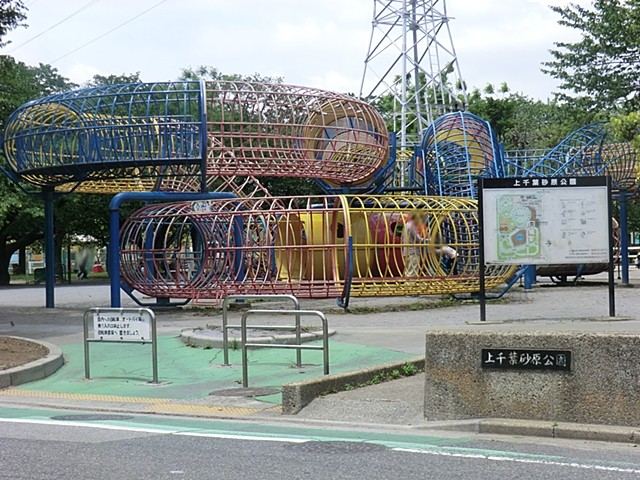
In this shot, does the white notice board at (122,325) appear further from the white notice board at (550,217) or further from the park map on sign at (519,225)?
the park map on sign at (519,225)

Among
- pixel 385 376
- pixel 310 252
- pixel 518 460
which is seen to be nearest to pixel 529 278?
pixel 310 252

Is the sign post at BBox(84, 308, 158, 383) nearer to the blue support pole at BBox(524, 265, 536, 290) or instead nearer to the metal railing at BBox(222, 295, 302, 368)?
the metal railing at BBox(222, 295, 302, 368)

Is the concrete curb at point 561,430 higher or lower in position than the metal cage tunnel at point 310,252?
lower

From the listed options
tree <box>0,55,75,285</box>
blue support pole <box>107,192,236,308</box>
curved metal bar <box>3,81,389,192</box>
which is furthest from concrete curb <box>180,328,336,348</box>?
tree <box>0,55,75,285</box>

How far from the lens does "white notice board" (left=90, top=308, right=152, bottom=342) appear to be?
1262 cm

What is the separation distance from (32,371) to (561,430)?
7.93 metres

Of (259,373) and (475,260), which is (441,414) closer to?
(259,373)

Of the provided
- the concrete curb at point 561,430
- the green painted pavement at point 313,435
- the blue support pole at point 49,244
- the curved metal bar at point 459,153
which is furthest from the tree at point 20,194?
the concrete curb at point 561,430

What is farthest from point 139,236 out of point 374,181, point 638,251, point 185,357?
point 638,251

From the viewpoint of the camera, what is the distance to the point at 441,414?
9.10 meters

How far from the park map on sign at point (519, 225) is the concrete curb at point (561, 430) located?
27.2ft

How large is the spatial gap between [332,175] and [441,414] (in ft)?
68.1

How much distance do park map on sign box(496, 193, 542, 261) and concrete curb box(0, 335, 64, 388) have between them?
311 inches

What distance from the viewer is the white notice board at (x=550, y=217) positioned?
16.4 metres
